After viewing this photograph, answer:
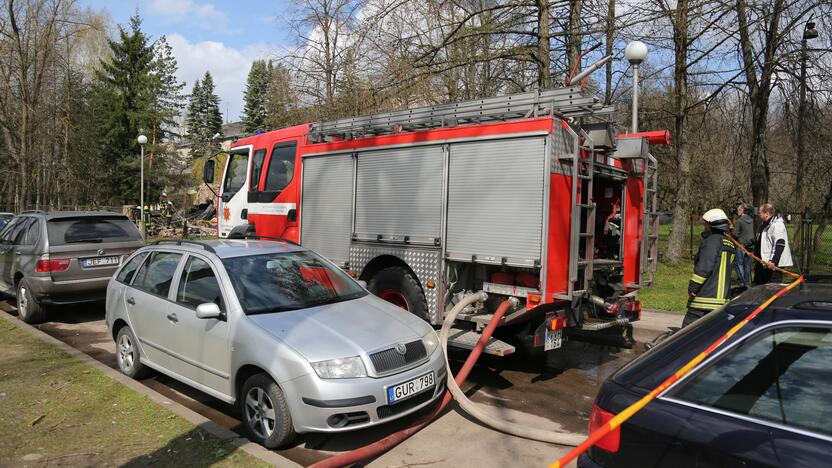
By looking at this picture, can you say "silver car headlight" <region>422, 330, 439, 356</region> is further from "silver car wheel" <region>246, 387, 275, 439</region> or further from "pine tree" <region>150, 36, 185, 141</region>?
"pine tree" <region>150, 36, 185, 141</region>

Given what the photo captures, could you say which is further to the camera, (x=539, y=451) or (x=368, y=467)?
(x=539, y=451)

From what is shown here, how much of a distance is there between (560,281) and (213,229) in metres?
26.1

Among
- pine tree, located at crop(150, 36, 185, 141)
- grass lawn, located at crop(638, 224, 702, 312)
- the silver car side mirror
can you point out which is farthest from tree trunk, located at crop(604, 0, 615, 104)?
pine tree, located at crop(150, 36, 185, 141)

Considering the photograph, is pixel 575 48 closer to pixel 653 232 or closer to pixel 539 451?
pixel 653 232

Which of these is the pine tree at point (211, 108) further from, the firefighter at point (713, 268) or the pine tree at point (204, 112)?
the firefighter at point (713, 268)

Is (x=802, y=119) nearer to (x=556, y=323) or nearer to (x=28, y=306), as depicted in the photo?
(x=556, y=323)

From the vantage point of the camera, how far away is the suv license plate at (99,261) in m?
8.60

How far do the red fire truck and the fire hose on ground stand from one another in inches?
7.4

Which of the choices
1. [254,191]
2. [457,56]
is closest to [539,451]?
[254,191]

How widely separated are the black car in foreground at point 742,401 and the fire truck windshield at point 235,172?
7799mm

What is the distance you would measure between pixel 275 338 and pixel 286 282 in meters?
0.97

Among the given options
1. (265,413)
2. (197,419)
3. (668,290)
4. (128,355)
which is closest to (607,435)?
(265,413)

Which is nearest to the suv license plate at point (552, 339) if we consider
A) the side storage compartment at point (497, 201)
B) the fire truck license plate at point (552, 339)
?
the fire truck license plate at point (552, 339)

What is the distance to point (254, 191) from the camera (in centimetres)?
885
